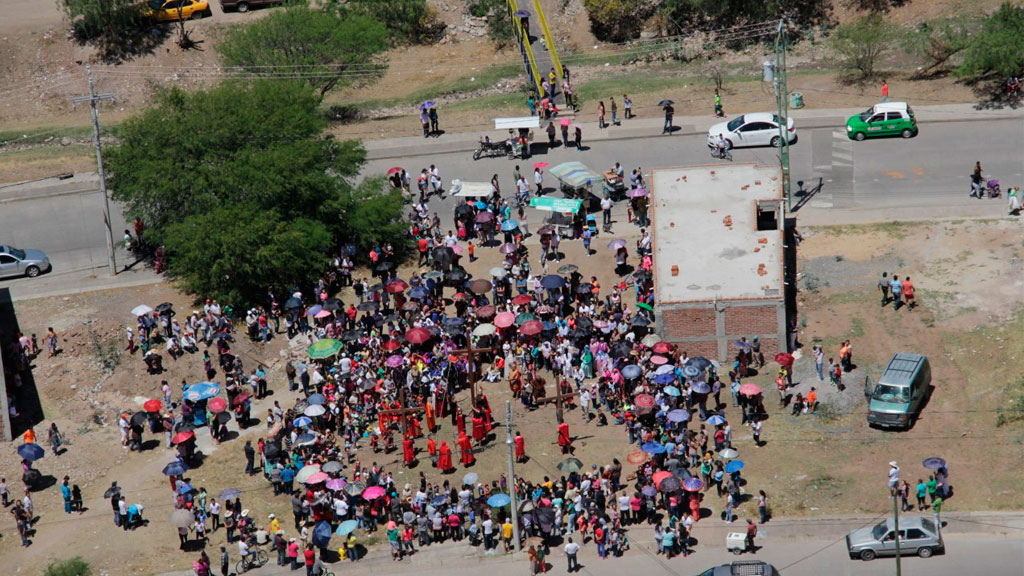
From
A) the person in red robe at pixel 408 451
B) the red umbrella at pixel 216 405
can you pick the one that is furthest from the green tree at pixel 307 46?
the person in red robe at pixel 408 451

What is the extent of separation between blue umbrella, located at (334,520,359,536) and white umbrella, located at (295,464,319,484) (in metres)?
2.72

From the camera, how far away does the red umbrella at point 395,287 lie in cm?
5728

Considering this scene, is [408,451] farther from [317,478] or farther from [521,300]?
[521,300]

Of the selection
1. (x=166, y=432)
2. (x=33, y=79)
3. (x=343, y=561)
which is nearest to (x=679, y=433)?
(x=343, y=561)

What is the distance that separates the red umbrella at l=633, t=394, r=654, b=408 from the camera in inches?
1898

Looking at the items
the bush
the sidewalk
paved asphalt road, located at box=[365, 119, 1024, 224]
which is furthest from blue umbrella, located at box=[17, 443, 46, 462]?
the sidewalk

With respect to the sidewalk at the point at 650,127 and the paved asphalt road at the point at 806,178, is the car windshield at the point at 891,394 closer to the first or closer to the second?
the paved asphalt road at the point at 806,178

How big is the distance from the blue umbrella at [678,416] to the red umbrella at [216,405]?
636 inches

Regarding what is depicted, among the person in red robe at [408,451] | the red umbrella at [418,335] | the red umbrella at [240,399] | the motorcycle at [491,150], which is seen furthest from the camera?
the motorcycle at [491,150]

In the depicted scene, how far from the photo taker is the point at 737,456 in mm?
46188

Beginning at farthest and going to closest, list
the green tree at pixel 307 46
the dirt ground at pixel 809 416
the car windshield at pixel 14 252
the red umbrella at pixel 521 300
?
the green tree at pixel 307 46
the car windshield at pixel 14 252
the red umbrella at pixel 521 300
the dirt ground at pixel 809 416

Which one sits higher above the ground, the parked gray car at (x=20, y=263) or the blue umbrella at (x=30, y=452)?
the parked gray car at (x=20, y=263)

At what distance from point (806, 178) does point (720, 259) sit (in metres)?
11.2

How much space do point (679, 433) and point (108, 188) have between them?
30229mm
